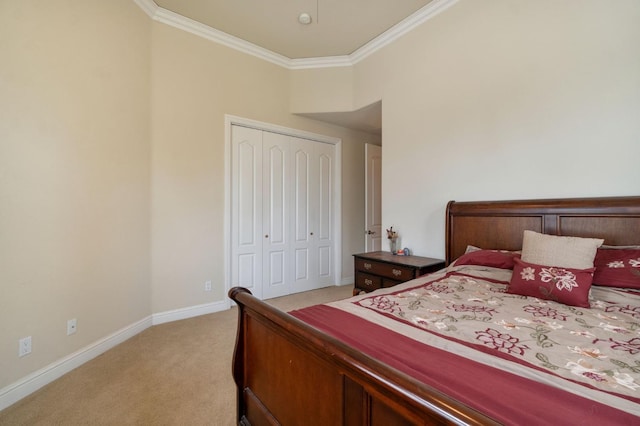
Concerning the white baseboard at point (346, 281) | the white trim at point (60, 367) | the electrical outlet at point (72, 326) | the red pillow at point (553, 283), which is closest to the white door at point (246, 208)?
the white trim at point (60, 367)

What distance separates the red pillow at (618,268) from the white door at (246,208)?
324 cm

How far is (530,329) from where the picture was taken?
1.18 metres

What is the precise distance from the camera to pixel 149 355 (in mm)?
2400

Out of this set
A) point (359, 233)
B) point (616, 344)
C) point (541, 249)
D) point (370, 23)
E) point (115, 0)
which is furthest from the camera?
point (359, 233)

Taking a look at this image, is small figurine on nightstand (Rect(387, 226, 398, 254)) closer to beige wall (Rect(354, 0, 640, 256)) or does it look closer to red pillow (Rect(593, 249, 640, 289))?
beige wall (Rect(354, 0, 640, 256))

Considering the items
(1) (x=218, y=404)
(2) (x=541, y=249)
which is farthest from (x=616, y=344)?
(1) (x=218, y=404)

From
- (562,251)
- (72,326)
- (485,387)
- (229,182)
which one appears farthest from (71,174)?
(562,251)

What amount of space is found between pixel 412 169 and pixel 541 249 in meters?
1.54

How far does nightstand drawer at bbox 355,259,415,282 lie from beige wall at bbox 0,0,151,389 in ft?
7.35

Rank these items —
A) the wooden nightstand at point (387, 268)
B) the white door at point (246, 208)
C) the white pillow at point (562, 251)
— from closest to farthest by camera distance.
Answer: the white pillow at point (562, 251) < the wooden nightstand at point (387, 268) < the white door at point (246, 208)

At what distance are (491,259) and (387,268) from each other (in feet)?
3.04

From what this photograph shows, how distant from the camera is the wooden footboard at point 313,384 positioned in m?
0.61

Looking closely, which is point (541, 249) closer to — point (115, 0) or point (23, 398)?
point (23, 398)

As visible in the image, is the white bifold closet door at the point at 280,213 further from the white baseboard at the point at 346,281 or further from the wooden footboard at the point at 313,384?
the wooden footboard at the point at 313,384
